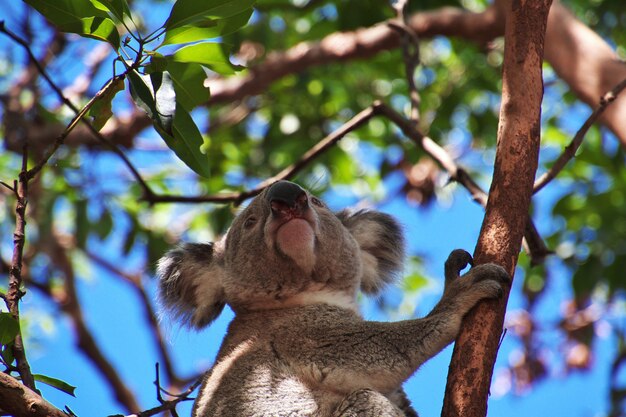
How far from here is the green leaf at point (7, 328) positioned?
7.07 feet

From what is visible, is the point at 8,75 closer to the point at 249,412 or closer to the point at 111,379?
the point at 111,379

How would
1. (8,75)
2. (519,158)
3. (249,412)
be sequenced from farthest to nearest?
(8,75)
(249,412)
(519,158)

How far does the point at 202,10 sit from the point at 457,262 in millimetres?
1298

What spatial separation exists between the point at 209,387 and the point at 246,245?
700mm

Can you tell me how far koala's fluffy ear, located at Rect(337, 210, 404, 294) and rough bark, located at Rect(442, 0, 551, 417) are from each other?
4.18 feet

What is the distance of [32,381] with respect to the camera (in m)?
2.22

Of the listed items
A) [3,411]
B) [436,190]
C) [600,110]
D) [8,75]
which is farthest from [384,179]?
[3,411]

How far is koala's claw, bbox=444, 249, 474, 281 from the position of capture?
2.89m

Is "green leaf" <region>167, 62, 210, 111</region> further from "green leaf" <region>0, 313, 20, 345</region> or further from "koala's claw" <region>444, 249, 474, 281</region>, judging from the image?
"koala's claw" <region>444, 249, 474, 281</region>

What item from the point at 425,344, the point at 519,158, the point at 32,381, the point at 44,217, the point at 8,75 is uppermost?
the point at 8,75

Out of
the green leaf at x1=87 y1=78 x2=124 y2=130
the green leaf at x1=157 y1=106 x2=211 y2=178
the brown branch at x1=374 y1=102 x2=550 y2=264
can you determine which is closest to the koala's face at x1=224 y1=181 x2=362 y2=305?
the brown branch at x1=374 y1=102 x2=550 y2=264

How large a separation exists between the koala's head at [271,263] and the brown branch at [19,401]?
1.39 meters

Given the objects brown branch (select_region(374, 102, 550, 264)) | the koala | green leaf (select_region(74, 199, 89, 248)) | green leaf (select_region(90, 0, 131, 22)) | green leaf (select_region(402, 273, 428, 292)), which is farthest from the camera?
green leaf (select_region(402, 273, 428, 292))

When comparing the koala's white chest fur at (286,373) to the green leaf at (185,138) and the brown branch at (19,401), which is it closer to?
the green leaf at (185,138)
